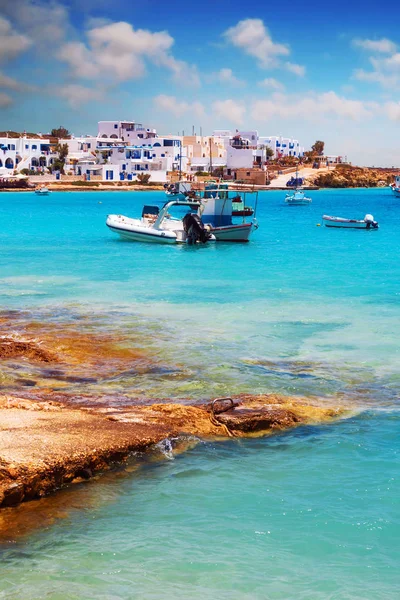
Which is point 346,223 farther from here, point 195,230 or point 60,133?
point 60,133

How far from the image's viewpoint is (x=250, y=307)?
886 inches

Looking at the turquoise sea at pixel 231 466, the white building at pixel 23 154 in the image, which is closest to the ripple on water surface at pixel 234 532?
the turquoise sea at pixel 231 466

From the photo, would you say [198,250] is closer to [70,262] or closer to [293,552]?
[70,262]

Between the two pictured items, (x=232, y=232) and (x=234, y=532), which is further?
(x=232, y=232)

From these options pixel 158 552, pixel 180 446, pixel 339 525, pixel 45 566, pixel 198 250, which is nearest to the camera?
pixel 45 566

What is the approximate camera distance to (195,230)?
43281 mm

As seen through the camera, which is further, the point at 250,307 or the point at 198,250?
the point at 198,250

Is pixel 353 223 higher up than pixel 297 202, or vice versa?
pixel 297 202

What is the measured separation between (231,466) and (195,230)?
112ft

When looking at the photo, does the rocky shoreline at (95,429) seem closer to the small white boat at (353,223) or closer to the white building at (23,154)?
the small white boat at (353,223)

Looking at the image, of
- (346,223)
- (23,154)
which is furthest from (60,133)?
(346,223)

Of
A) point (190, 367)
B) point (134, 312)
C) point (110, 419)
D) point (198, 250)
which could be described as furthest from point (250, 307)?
point (198, 250)

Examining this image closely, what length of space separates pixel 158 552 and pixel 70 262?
91.1 feet

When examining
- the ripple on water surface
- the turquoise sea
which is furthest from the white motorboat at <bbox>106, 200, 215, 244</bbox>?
the ripple on water surface
